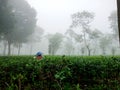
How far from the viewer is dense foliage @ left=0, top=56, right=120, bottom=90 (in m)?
5.11

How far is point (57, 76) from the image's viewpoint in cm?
473

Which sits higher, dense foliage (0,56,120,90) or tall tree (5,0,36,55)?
tall tree (5,0,36,55)

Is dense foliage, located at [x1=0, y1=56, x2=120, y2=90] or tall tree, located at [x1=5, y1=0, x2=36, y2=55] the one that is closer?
dense foliage, located at [x1=0, y1=56, x2=120, y2=90]

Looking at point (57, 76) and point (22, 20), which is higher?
point (22, 20)

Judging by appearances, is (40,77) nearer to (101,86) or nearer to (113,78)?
(101,86)

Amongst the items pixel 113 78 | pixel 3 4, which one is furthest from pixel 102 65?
pixel 3 4

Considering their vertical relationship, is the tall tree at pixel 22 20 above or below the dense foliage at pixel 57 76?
above

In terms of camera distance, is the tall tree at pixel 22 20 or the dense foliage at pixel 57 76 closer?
the dense foliage at pixel 57 76

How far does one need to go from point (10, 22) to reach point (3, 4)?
3121 mm

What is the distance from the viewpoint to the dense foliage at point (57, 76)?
5109 millimetres

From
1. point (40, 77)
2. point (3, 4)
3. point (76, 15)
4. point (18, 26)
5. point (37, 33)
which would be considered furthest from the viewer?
point (37, 33)

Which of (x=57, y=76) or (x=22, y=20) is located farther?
(x=22, y=20)

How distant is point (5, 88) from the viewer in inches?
208

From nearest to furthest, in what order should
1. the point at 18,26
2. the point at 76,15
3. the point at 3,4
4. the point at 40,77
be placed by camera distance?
the point at 40,77 < the point at 3,4 < the point at 18,26 < the point at 76,15
